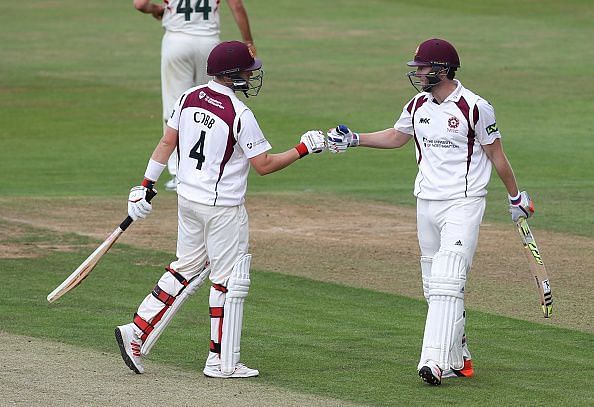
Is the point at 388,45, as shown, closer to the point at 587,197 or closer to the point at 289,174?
the point at 289,174

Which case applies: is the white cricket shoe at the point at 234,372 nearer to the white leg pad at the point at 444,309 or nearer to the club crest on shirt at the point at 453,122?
the white leg pad at the point at 444,309

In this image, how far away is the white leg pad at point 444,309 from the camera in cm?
807

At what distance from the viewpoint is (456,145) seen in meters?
8.37

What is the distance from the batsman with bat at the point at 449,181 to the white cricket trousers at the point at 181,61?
764 centimetres

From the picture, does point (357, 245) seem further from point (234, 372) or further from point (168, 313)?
point (234, 372)

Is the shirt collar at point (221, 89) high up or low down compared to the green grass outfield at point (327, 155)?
up

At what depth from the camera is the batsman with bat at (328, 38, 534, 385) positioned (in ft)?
26.8

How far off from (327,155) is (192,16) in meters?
4.03

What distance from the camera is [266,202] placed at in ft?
50.8

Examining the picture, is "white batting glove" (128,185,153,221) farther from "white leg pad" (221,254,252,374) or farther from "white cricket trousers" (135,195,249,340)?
"white leg pad" (221,254,252,374)

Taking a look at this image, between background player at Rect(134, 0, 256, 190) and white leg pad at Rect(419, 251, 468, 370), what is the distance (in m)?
8.01

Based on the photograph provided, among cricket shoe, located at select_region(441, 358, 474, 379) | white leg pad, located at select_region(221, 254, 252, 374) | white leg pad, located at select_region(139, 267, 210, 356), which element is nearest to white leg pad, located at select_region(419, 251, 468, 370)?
cricket shoe, located at select_region(441, 358, 474, 379)

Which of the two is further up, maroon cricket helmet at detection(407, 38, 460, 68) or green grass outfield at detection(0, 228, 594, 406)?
maroon cricket helmet at detection(407, 38, 460, 68)

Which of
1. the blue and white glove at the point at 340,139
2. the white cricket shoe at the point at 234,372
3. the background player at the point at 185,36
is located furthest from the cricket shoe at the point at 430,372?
the background player at the point at 185,36
